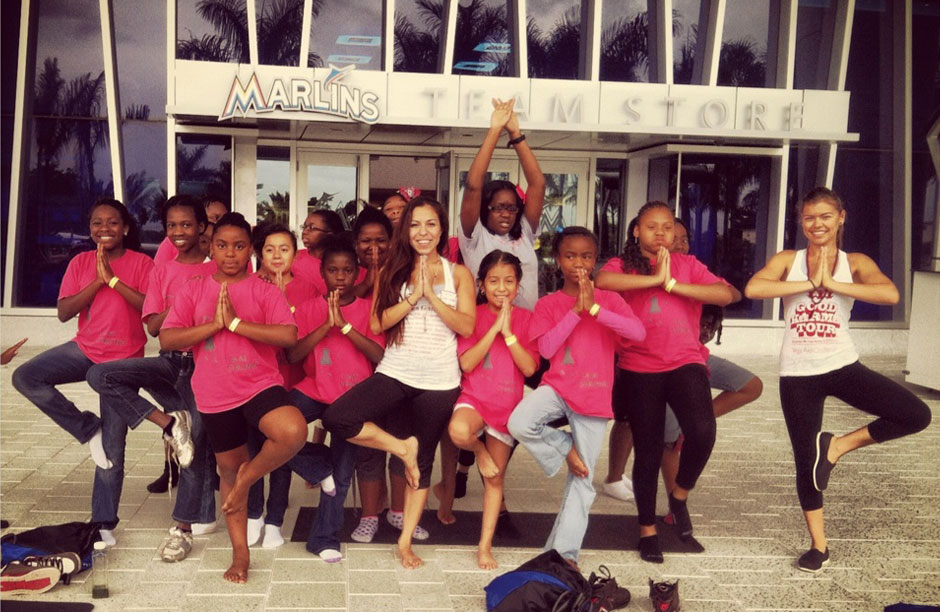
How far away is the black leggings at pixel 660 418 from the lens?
14.6 feet

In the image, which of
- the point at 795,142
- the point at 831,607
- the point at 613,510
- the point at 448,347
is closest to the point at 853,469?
the point at 613,510

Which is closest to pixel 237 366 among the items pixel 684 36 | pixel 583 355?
pixel 583 355

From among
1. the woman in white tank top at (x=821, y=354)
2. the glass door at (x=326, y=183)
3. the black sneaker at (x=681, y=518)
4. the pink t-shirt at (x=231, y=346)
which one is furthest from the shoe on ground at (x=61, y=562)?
the glass door at (x=326, y=183)

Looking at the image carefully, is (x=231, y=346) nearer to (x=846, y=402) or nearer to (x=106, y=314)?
(x=106, y=314)

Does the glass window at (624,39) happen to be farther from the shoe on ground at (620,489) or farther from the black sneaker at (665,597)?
the black sneaker at (665,597)

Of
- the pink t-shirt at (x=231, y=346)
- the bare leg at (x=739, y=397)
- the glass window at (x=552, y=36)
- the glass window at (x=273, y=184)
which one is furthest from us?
the glass window at (x=552, y=36)

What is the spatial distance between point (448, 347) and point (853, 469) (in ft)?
12.5

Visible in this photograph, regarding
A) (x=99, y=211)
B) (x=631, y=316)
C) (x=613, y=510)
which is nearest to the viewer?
(x=631, y=316)

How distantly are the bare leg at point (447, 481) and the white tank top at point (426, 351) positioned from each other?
704mm

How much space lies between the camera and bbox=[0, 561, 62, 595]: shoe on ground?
3852mm

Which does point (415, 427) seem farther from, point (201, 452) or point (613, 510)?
point (613, 510)

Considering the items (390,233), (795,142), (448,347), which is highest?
(795,142)

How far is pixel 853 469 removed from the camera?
6.46 meters

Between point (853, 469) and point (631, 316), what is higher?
point (631, 316)
